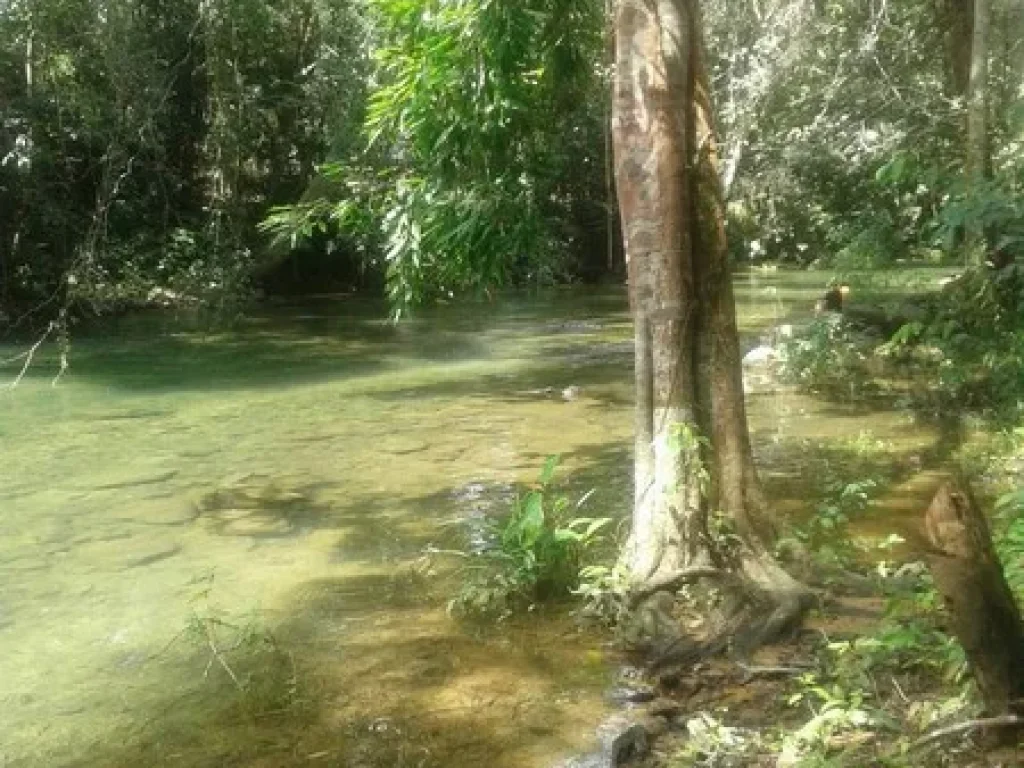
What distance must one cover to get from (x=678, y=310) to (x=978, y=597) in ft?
7.83

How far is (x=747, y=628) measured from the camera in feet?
16.0

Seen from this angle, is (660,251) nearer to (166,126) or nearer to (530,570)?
(530,570)

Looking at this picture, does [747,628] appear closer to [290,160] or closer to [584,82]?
[584,82]

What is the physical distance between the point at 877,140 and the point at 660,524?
439 inches

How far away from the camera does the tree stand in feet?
17.3

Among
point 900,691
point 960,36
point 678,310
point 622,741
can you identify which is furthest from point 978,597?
point 960,36

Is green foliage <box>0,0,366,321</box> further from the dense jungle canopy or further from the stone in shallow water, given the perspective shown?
the stone in shallow water

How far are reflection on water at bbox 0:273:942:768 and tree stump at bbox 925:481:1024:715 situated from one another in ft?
5.40

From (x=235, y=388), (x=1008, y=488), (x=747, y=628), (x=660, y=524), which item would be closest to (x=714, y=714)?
(x=747, y=628)

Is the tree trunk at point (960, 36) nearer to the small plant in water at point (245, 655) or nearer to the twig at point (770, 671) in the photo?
the twig at point (770, 671)

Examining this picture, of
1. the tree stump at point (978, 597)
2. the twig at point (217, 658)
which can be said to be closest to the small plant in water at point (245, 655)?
the twig at point (217, 658)

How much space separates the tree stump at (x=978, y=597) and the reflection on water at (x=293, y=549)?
1.65 meters

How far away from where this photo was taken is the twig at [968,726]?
3.16m

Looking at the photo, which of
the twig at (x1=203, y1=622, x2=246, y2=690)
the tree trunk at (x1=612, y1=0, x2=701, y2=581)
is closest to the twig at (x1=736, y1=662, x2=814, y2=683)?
the tree trunk at (x1=612, y1=0, x2=701, y2=581)
